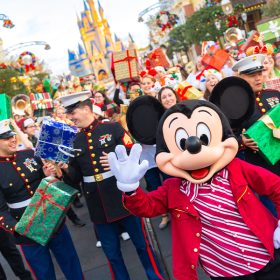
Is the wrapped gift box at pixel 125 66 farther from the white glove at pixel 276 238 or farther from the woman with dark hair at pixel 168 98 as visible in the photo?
the white glove at pixel 276 238

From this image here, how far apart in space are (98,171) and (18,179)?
2.32 feet

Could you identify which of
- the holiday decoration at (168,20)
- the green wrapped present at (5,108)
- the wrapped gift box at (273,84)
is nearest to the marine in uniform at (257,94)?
the wrapped gift box at (273,84)

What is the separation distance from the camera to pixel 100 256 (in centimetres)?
461

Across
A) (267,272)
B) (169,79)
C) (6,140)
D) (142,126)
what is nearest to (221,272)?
(267,272)

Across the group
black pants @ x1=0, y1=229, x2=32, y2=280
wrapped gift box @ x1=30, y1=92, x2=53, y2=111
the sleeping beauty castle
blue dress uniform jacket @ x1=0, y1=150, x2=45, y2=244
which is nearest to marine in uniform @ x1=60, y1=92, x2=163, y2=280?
blue dress uniform jacket @ x1=0, y1=150, x2=45, y2=244

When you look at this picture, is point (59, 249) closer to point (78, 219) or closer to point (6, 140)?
point (6, 140)

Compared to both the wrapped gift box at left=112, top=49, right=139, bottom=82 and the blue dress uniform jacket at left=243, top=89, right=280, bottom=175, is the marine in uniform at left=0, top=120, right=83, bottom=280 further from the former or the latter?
the wrapped gift box at left=112, top=49, right=139, bottom=82

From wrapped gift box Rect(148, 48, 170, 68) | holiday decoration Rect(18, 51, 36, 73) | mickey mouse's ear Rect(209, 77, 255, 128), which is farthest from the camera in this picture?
holiday decoration Rect(18, 51, 36, 73)

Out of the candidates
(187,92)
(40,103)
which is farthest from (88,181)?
(40,103)

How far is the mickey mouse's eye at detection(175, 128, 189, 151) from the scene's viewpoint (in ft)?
7.03

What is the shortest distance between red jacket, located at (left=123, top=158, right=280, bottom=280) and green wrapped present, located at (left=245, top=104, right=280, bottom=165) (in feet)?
2.37

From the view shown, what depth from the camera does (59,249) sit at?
329 centimetres

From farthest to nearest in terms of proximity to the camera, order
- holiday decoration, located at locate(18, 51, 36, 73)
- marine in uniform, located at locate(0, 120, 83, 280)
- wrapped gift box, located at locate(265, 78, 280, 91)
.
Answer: holiday decoration, located at locate(18, 51, 36, 73)
wrapped gift box, located at locate(265, 78, 280, 91)
marine in uniform, located at locate(0, 120, 83, 280)

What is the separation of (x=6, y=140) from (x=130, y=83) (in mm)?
3849
